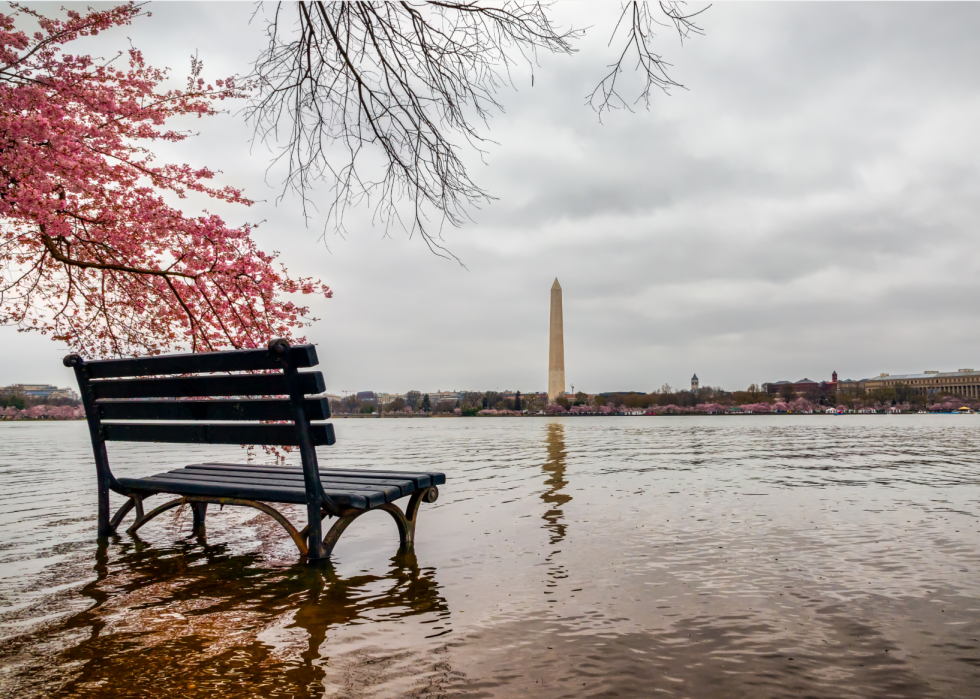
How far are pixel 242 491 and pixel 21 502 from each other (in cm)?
539

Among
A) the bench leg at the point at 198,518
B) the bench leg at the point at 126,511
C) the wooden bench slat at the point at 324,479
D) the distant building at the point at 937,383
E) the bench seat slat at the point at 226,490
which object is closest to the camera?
the bench seat slat at the point at 226,490

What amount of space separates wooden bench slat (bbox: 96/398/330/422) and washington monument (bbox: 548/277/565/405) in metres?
60.5

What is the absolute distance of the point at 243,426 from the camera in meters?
3.65

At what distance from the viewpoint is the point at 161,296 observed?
726 centimetres

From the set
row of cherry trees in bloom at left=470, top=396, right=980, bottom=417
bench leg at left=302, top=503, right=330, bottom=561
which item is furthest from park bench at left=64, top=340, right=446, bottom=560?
row of cherry trees in bloom at left=470, top=396, right=980, bottom=417

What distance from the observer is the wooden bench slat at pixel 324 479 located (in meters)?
3.70

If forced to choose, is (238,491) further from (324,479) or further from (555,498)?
(555,498)

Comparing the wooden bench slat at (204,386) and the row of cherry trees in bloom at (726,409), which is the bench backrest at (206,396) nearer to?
the wooden bench slat at (204,386)

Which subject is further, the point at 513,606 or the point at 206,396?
the point at 206,396

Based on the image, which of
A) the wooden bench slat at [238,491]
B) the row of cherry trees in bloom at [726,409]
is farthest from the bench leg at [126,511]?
the row of cherry trees in bloom at [726,409]

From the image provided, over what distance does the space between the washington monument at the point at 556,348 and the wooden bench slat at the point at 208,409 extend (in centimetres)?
6048

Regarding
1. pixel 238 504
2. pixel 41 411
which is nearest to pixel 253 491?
pixel 238 504

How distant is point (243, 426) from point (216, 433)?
0.23m

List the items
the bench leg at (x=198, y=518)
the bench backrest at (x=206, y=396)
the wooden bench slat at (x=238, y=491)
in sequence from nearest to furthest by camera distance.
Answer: the bench backrest at (x=206, y=396) → the wooden bench slat at (x=238, y=491) → the bench leg at (x=198, y=518)
